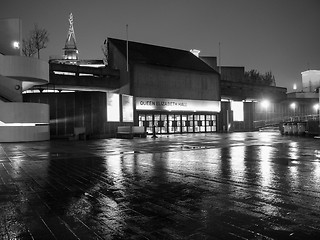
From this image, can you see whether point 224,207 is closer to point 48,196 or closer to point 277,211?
point 277,211

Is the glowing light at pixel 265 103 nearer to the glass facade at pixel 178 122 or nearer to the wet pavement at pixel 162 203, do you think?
the glass facade at pixel 178 122

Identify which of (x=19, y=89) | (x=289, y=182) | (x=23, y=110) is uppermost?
(x=19, y=89)

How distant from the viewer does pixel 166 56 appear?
151 ft

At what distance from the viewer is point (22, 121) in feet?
89.5

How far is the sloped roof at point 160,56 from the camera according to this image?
41.8 meters

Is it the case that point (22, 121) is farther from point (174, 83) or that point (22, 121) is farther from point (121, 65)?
point (174, 83)

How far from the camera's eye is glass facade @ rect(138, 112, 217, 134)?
4084 cm

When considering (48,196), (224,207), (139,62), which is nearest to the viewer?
(224,207)

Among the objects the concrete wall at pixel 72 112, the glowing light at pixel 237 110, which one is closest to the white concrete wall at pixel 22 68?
the concrete wall at pixel 72 112

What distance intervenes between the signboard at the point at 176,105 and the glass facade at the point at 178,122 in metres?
0.83

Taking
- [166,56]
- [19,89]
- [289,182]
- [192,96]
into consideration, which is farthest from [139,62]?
[289,182]

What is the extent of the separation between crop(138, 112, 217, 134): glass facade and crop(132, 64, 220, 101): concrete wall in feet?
8.88

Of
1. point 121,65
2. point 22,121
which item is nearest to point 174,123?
point 121,65

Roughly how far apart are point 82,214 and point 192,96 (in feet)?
135
